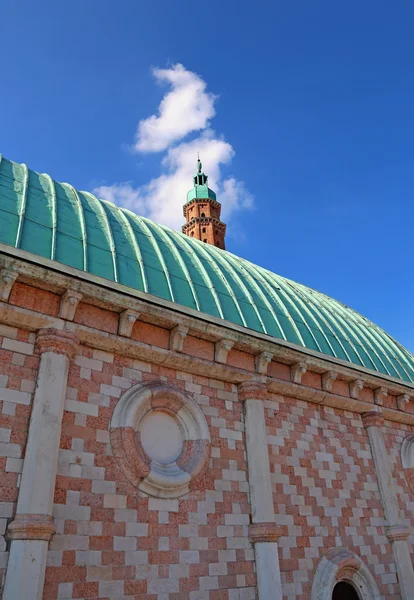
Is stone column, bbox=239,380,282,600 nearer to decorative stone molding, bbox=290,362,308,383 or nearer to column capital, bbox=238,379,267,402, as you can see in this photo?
column capital, bbox=238,379,267,402

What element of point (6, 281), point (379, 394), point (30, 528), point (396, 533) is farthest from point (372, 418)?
point (6, 281)

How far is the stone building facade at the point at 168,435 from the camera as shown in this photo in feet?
26.9

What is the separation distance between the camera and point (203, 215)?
36.8m

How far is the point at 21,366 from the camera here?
868 centimetres

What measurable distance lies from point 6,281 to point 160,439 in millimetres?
4331

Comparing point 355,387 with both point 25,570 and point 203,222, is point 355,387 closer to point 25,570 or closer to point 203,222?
point 25,570

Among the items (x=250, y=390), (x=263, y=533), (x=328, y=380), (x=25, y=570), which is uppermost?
(x=328, y=380)

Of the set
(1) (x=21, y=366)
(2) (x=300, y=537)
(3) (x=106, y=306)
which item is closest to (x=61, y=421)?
(1) (x=21, y=366)

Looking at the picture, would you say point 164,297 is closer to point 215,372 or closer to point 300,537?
point 215,372

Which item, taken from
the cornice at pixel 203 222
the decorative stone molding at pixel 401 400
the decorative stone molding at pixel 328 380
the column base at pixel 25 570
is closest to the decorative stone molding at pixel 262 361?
the decorative stone molding at pixel 328 380

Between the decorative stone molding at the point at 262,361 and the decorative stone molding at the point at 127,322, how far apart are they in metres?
3.52

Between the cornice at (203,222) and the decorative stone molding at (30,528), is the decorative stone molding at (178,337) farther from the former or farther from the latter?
the cornice at (203,222)

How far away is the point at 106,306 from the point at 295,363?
5.35 m

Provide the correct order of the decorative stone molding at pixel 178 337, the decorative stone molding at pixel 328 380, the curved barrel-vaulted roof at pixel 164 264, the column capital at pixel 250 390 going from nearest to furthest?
the curved barrel-vaulted roof at pixel 164 264
the decorative stone molding at pixel 178 337
the column capital at pixel 250 390
the decorative stone molding at pixel 328 380
